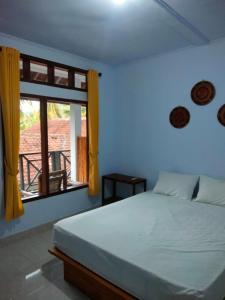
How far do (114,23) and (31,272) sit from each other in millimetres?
2784

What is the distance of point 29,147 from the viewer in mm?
3590

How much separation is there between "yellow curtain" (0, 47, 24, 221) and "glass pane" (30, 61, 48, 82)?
31cm

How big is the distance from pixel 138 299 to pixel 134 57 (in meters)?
3.36

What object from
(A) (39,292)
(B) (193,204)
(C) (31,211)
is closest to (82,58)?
(C) (31,211)

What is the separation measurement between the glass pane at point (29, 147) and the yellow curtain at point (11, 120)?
32 centimetres

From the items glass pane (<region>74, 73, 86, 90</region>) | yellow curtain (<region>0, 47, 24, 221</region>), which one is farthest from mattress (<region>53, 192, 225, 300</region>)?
glass pane (<region>74, 73, 86, 90</region>)

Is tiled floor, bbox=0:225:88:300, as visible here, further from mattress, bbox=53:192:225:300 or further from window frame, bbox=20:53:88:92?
window frame, bbox=20:53:88:92

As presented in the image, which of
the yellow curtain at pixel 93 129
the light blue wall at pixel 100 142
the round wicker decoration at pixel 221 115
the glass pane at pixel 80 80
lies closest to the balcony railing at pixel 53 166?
the yellow curtain at pixel 93 129

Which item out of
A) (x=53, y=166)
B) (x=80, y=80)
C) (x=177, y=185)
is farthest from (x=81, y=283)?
(x=80, y=80)

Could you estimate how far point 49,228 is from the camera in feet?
10.7

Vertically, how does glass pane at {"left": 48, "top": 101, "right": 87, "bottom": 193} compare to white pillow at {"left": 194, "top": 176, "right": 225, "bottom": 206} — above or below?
above

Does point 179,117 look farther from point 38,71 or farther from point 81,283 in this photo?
point 81,283

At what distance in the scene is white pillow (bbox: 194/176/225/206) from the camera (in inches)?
111

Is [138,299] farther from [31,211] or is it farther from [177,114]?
[177,114]
